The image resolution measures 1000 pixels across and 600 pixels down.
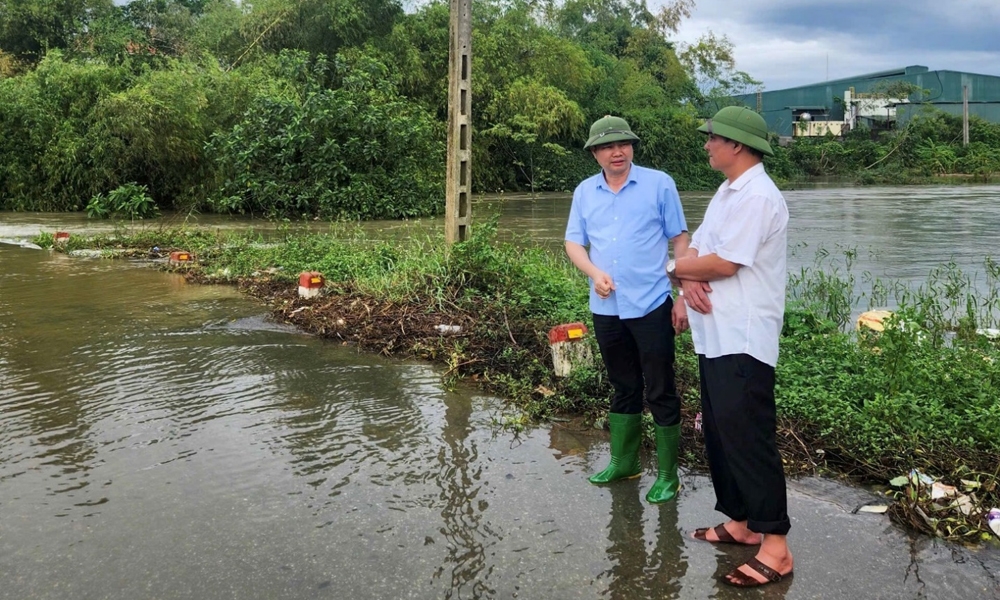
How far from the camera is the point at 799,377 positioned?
15.8 ft

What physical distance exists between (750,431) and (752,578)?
1.73ft

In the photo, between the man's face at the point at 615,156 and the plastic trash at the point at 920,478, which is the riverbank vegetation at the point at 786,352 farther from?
the man's face at the point at 615,156

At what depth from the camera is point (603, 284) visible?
358cm

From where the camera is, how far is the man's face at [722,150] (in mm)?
2893

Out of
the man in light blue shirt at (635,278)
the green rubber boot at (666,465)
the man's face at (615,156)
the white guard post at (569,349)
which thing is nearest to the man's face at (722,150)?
the man in light blue shirt at (635,278)

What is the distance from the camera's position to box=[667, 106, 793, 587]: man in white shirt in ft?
9.22

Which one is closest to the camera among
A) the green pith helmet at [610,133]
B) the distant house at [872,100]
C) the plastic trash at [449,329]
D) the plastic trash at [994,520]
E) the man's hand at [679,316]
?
the plastic trash at [994,520]

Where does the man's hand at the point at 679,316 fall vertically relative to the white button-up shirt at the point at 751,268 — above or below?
below

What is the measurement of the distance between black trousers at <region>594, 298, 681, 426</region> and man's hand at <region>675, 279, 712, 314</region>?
0.56 m

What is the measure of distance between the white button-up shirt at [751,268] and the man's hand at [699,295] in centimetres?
4

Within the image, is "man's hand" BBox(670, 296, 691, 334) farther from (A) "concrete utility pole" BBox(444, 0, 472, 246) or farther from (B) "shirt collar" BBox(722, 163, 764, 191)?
(A) "concrete utility pole" BBox(444, 0, 472, 246)

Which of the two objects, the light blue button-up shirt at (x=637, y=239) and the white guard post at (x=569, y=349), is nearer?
the light blue button-up shirt at (x=637, y=239)

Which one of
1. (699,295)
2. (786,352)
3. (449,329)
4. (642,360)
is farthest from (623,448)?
(449,329)

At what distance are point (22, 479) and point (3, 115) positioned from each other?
2095 cm
